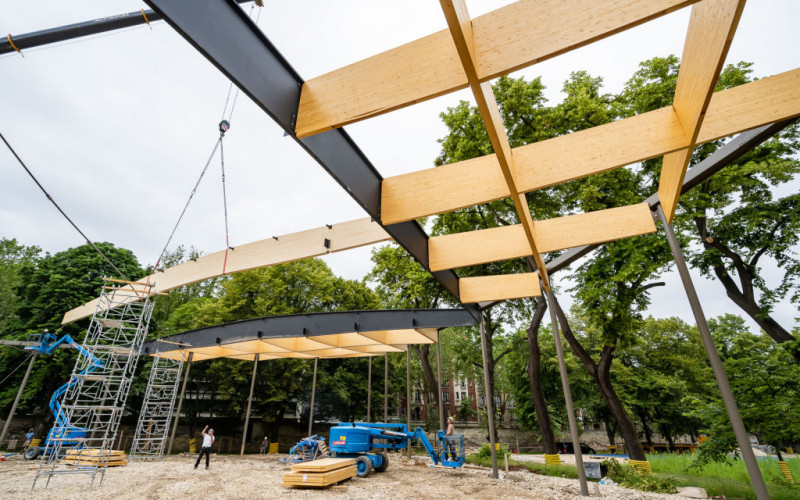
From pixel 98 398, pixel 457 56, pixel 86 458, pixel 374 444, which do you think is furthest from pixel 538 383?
pixel 86 458

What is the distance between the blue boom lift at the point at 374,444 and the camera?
1217cm

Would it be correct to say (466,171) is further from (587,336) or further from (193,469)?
(587,336)

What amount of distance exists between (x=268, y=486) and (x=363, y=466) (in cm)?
331

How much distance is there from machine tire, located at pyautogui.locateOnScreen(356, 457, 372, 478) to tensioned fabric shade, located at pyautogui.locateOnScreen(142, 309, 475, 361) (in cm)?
441

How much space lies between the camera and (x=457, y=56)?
12.5 feet

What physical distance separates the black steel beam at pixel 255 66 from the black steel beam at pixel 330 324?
28.5ft

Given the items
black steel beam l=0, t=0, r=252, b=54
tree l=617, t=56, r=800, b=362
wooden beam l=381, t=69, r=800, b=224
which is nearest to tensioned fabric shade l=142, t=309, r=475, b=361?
wooden beam l=381, t=69, r=800, b=224

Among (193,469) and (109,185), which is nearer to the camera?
(193,469)

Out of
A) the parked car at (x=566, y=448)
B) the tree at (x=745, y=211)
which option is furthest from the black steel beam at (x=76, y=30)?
the parked car at (x=566, y=448)

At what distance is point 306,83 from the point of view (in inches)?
180

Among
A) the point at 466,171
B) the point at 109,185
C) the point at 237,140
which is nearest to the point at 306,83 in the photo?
the point at 466,171

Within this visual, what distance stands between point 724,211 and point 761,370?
286 inches

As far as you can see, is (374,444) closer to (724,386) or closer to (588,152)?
(724,386)

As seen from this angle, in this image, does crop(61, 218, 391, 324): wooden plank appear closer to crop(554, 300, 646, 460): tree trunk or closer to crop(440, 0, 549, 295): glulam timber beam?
crop(440, 0, 549, 295): glulam timber beam
